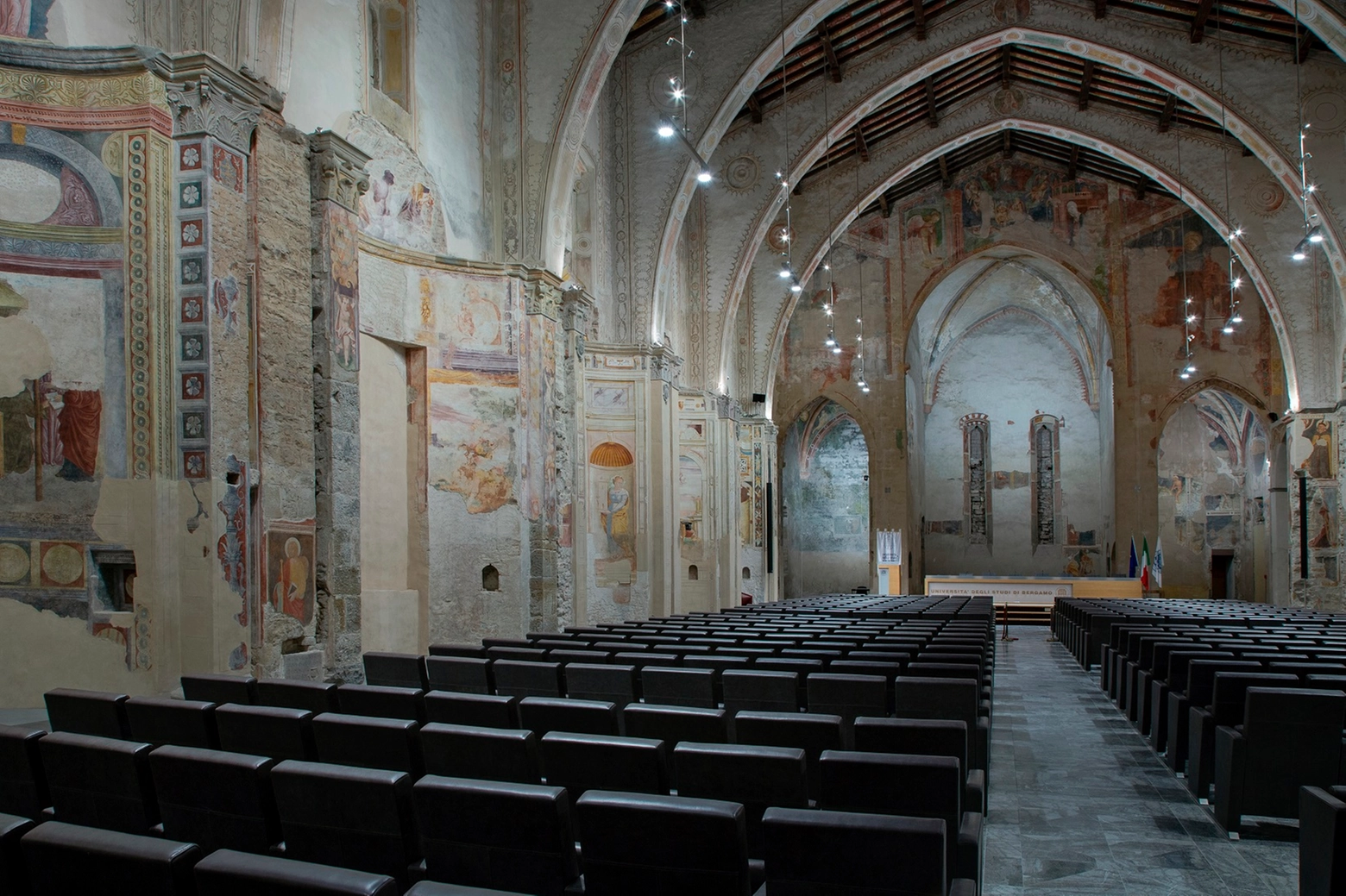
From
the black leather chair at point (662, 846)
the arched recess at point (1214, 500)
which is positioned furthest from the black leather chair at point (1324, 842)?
the arched recess at point (1214, 500)

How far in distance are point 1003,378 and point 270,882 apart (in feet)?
118

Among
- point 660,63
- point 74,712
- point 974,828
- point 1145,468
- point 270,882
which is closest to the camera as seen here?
point 270,882

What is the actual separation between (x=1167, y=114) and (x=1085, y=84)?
2110 mm

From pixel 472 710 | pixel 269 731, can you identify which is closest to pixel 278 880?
pixel 269 731

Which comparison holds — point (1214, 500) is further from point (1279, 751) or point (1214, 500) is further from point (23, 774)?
point (23, 774)

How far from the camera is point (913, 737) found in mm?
3666

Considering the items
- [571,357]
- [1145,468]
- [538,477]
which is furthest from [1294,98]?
[538,477]

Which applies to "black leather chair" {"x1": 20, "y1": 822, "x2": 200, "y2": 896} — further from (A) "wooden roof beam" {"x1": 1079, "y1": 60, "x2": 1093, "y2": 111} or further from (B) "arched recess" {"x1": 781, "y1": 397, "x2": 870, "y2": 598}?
(B) "arched recess" {"x1": 781, "y1": 397, "x2": 870, "y2": 598}

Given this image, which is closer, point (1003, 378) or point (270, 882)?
point (270, 882)

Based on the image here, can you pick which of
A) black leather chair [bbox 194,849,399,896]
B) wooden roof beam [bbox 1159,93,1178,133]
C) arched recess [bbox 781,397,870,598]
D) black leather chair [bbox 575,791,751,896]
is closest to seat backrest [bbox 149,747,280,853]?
black leather chair [bbox 194,849,399,896]

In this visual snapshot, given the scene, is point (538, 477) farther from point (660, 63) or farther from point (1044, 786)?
point (660, 63)

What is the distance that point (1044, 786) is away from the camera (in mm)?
6160

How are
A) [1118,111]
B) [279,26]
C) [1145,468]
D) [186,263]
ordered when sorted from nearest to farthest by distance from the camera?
1. [186,263]
2. [279,26]
3. [1118,111]
4. [1145,468]

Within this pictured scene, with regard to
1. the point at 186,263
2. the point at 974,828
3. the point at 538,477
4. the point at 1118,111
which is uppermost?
the point at 1118,111
